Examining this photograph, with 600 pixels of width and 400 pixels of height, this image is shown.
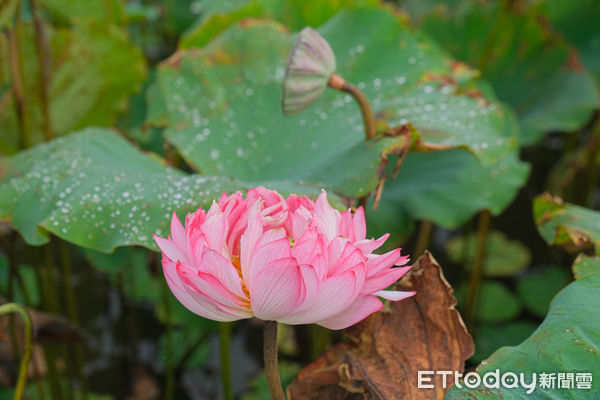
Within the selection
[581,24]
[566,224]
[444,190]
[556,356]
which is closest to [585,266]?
[566,224]

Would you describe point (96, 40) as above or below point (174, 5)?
above

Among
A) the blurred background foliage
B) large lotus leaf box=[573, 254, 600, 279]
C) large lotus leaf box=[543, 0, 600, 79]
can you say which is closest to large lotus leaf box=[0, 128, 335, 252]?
the blurred background foliage

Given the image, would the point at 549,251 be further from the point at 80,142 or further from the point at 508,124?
the point at 80,142

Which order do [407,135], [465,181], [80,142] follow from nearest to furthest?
[407,135]
[80,142]
[465,181]

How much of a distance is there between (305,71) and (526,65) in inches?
41.9

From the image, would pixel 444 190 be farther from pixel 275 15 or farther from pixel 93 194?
pixel 93 194

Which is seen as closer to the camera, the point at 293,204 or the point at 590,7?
the point at 293,204

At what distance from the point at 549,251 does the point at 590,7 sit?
73 cm

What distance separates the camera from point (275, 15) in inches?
51.8

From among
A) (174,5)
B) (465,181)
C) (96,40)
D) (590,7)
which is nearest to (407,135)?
(465,181)

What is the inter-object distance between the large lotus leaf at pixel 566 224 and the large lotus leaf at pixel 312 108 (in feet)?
0.33

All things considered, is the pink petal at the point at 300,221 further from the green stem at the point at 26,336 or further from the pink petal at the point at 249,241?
the green stem at the point at 26,336

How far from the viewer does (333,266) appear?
46 cm

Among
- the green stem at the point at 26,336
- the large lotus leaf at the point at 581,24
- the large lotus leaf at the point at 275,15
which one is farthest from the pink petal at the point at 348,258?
the large lotus leaf at the point at 581,24
